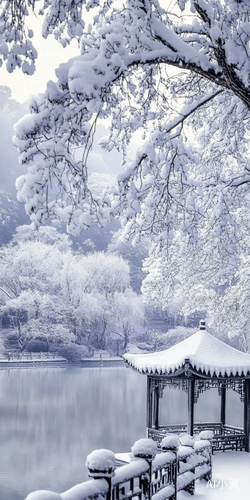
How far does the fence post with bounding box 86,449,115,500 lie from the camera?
414 cm

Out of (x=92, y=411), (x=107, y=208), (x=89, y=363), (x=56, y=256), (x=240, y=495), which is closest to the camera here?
(x=107, y=208)

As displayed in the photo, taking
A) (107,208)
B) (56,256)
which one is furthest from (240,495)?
(56,256)

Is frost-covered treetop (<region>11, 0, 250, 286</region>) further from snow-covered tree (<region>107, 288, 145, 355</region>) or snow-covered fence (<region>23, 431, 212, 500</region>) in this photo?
snow-covered tree (<region>107, 288, 145, 355</region>)

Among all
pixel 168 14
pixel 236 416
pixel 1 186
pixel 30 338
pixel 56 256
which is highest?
pixel 1 186

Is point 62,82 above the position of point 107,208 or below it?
above

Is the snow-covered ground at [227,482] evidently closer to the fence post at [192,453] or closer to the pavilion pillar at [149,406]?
the fence post at [192,453]

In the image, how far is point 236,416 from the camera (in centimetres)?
2108

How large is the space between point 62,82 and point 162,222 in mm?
2627

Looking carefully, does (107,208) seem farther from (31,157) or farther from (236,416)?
(236,416)

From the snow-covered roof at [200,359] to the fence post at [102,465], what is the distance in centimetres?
555

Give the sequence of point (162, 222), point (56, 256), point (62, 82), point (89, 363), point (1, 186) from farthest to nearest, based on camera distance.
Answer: point (1, 186) → point (56, 256) → point (89, 363) → point (162, 222) → point (62, 82)

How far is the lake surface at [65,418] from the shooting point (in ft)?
42.1

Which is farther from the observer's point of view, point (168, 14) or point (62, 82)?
point (168, 14)

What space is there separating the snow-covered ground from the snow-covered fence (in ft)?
0.51
